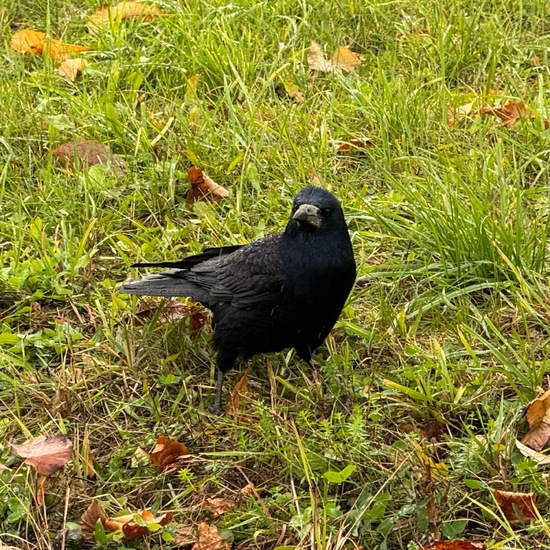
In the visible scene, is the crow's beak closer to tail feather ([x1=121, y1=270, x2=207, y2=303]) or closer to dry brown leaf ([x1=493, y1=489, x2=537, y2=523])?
tail feather ([x1=121, y1=270, x2=207, y2=303])

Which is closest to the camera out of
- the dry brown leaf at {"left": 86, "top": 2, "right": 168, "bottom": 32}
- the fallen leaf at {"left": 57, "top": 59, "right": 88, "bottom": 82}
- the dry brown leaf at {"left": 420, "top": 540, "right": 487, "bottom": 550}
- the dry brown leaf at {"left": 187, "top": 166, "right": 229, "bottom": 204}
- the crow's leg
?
the dry brown leaf at {"left": 420, "top": 540, "right": 487, "bottom": 550}

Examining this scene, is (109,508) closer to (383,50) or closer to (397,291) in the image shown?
(397,291)

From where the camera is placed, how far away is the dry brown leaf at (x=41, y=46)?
17.5 feet

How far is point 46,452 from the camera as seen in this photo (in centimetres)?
306

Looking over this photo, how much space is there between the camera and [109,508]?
9.97ft

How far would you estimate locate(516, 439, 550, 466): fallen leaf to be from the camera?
2.95 metres

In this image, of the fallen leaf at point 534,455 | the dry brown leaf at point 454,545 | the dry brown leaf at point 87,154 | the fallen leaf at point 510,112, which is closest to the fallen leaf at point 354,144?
the fallen leaf at point 510,112

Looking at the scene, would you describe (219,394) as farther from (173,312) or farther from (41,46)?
(41,46)

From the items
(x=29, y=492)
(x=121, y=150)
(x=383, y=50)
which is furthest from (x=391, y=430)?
(x=383, y=50)

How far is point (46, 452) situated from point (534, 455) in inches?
59.9

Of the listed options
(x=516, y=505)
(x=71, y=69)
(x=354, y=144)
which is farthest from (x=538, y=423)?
(x=71, y=69)

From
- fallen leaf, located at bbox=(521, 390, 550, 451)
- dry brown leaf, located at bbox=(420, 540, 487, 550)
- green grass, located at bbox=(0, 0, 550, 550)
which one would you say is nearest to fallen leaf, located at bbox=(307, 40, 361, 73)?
green grass, located at bbox=(0, 0, 550, 550)

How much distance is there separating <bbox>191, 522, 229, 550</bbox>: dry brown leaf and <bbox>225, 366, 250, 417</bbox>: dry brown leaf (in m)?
0.54

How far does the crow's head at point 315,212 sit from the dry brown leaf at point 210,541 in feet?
3.65
